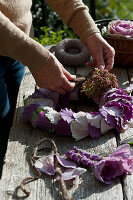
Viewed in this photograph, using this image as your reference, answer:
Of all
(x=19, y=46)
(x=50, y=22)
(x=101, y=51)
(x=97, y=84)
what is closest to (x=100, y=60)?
(x=101, y=51)

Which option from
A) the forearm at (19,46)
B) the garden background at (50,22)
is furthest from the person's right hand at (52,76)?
the garden background at (50,22)

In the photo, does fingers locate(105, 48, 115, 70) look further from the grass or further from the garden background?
the grass

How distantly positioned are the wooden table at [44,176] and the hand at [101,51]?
0.52 metres

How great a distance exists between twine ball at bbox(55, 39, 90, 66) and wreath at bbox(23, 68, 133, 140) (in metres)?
0.54

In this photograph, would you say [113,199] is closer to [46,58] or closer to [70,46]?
[46,58]

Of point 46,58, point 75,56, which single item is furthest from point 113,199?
point 75,56

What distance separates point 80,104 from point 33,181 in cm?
70

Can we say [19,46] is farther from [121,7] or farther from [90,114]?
[121,7]

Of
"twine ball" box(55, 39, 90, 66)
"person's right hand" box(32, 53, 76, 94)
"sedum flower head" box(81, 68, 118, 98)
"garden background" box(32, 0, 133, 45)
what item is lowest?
"garden background" box(32, 0, 133, 45)

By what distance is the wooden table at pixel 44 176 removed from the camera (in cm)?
129

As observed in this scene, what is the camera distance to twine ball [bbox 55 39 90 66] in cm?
233

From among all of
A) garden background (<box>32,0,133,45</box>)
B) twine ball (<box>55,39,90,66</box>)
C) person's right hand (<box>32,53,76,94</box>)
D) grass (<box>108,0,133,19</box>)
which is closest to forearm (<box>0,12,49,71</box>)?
person's right hand (<box>32,53,76,94</box>)

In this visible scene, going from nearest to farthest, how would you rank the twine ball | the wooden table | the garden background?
the wooden table, the twine ball, the garden background

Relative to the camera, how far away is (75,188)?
4.32ft
